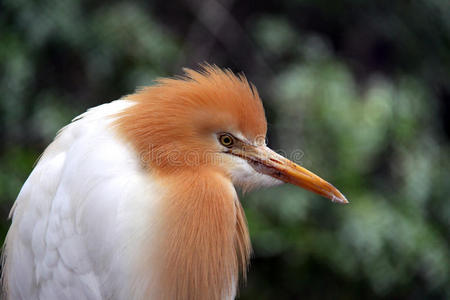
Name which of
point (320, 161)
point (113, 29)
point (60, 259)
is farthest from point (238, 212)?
point (113, 29)

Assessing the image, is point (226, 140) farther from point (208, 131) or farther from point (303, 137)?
point (303, 137)

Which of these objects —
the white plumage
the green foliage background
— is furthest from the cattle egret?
the green foliage background

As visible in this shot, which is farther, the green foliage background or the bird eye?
the green foliage background

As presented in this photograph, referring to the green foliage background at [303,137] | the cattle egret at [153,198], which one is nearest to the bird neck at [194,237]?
the cattle egret at [153,198]

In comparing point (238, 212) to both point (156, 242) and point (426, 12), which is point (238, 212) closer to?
point (156, 242)

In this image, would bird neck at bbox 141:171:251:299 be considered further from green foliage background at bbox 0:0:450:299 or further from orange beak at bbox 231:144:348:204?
green foliage background at bbox 0:0:450:299

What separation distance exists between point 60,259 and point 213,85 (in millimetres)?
576

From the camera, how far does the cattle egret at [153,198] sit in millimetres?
1140

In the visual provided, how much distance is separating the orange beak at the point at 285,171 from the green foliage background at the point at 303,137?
912mm

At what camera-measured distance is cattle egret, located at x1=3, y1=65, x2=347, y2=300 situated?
1.14 meters

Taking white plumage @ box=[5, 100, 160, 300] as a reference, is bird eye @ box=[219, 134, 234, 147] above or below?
above

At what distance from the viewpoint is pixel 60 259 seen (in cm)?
119

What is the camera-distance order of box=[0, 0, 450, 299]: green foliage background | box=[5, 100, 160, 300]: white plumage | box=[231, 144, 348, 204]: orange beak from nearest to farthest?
box=[5, 100, 160, 300]: white plumage, box=[231, 144, 348, 204]: orange beak, box=[0, 0, 450, 299]: green foliage background

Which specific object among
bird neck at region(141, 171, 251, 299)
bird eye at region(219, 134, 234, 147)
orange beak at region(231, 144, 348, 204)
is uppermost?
bird eye at region(219, 134, 234, 147)
